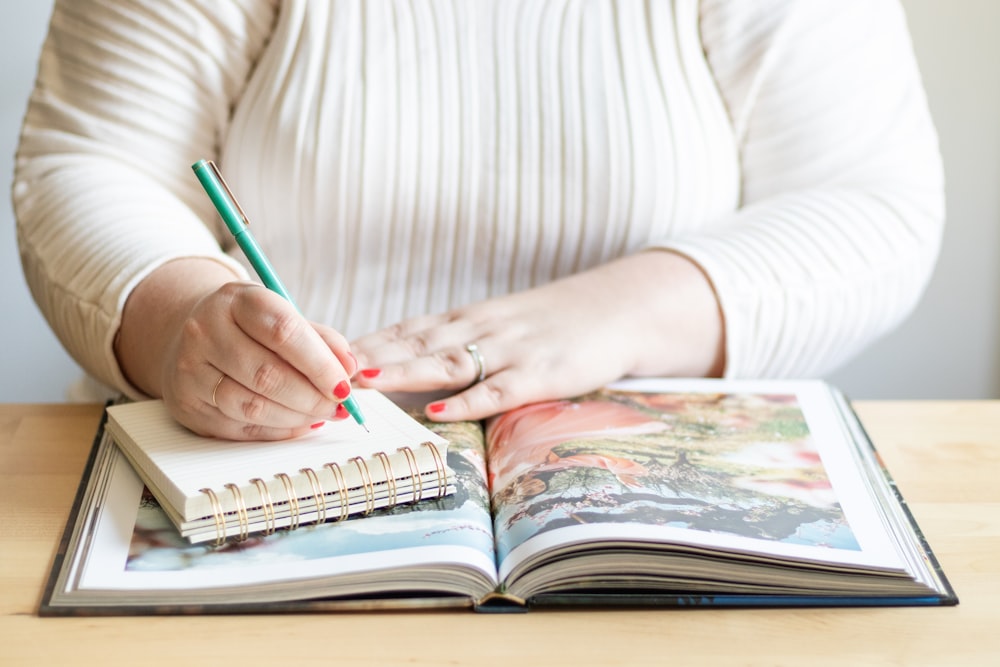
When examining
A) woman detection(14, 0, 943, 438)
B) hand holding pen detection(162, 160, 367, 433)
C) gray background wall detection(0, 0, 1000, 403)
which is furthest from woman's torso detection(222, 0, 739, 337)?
gray background wall detection(0, 0, 1000, 403)

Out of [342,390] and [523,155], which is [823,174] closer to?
[523,155]

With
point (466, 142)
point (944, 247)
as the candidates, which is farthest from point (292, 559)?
point (944, 247)

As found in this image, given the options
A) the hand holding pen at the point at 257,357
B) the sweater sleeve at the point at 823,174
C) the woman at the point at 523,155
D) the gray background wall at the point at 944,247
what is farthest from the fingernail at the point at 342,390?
the gray background wall at the point at 944,247

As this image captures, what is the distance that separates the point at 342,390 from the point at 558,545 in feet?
0.56

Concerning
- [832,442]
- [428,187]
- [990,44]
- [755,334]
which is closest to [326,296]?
[428,187]

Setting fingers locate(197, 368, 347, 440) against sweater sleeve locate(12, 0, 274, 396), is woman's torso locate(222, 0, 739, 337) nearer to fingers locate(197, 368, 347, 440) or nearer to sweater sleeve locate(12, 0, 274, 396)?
sweater sleeve locate(12, 0, 274, 396)

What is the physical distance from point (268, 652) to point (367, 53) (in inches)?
27.1

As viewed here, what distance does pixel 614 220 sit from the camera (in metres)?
1.06

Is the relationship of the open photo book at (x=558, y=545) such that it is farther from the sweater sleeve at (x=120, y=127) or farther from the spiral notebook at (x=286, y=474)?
the sweater sleeve at (x=120, y=127)

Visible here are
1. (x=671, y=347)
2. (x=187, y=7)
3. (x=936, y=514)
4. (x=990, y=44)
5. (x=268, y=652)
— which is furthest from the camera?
(x=990, y=44)

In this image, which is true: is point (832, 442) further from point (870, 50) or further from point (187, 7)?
point (187, 7)

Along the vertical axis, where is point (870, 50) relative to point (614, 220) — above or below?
above

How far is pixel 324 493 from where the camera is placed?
610 mm

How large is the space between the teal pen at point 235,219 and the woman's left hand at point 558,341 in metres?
0.11
